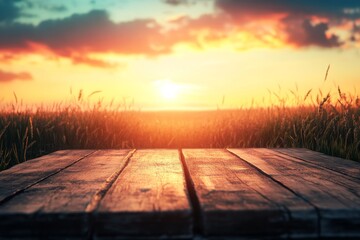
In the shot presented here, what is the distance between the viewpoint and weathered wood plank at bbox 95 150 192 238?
1295mm

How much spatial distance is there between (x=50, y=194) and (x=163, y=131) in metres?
4.35

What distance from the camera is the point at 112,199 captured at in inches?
57.4

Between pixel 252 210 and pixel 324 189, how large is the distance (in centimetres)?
49

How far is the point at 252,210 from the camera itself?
1318 millimetres

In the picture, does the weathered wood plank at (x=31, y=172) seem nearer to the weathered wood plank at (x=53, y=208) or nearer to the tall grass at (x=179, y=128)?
the weathered wood plank at (x=53, y=208)

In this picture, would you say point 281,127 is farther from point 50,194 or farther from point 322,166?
point 50,194

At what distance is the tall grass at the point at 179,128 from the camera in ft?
16.8

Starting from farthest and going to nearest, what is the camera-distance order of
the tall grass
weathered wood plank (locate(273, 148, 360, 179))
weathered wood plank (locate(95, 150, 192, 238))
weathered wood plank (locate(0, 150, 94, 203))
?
the tall grass
weathered wood plank (locate(273, 148, 360, 179))
weathered wood plank (locate(0, 150, 94, 203))
weathered wood plank (locate(95, 150, 192, 238))

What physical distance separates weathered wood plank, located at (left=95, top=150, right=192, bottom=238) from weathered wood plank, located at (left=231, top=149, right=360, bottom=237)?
1.45 feet

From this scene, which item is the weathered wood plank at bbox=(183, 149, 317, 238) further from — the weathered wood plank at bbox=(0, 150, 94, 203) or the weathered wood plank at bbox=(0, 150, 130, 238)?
the weathered wood plank at bbox=(0, 150, 94, 203)

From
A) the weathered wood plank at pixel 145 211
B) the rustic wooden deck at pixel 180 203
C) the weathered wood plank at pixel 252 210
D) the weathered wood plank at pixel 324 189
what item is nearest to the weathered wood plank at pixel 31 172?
the rustic wooden deck at pixel 180 203

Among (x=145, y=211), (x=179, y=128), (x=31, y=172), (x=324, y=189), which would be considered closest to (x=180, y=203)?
(x=145, y=211)

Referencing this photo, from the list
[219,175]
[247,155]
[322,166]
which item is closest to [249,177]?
[219,175]

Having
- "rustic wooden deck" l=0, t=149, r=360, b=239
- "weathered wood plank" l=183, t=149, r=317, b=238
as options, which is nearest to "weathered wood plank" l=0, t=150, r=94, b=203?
"rustic wooden deck" l=0, t=149, r=360, b=239
